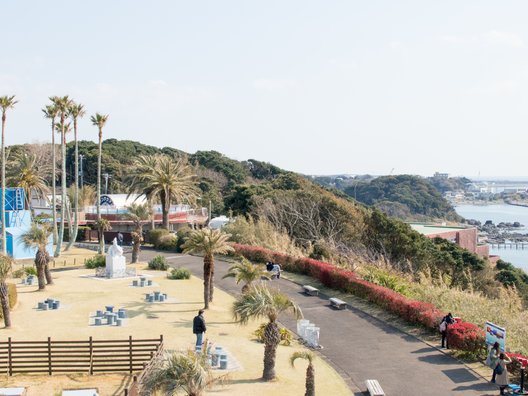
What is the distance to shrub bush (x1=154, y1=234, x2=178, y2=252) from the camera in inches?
2172

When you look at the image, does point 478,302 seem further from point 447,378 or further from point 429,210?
point 429,210

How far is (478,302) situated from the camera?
26.5 m

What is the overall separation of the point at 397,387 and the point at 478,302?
8998 mm

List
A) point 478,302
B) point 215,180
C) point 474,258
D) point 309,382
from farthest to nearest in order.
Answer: point 215,180
point 474,258
point 478,302
point 309,382

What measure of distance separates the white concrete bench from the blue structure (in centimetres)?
3693

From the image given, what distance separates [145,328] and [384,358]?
35.2 feet

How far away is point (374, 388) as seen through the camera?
18234mm

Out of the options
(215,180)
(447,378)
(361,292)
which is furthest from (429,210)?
A: (447,378)

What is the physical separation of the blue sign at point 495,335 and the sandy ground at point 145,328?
5429 millimetres

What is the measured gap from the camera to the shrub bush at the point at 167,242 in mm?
55156

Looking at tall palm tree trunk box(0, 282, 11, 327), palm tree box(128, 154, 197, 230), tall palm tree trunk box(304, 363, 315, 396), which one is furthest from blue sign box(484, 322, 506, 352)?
palm tree box(128, 154, 197, 230)

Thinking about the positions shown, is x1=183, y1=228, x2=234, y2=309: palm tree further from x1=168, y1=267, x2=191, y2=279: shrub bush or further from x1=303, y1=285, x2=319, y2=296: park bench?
x1=168, y1=267, x2=191, y2=279: shrub bush

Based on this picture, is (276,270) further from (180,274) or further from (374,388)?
(374,388)

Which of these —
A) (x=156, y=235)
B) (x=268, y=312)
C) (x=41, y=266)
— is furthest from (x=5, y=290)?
(x=156, y=235)
